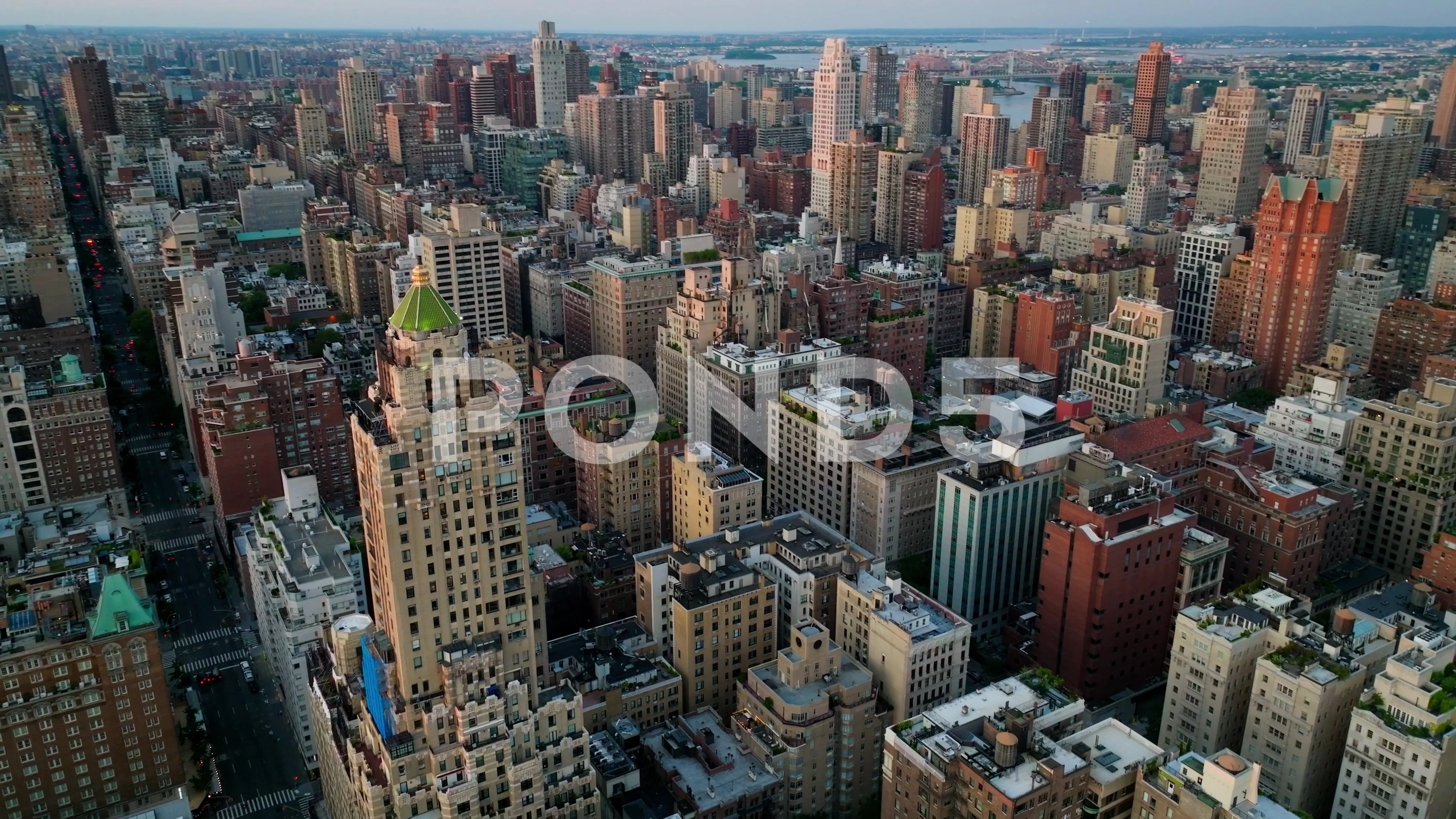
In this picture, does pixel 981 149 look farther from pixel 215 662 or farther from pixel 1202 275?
pixel 215 662

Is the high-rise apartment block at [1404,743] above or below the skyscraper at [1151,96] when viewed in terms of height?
below

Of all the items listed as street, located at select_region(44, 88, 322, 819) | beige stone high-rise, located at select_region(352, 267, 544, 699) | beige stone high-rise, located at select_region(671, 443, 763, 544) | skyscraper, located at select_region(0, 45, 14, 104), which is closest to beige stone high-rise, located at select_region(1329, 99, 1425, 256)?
beige stone high-rise, located at select_region(671, 443, 763, 544)

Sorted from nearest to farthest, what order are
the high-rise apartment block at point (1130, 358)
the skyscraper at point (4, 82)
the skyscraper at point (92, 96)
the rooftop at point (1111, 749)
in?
1. the rooftop at point (1111, 749)
2. the high-rise apartment block at point (1130, 358)
3. the skyscraper at point (92, 96)
4. the skyscraper at point (4, 82)

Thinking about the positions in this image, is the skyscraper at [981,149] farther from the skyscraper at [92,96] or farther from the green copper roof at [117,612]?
the green copper roof at [117,612]

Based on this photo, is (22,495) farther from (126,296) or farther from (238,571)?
(126,296)

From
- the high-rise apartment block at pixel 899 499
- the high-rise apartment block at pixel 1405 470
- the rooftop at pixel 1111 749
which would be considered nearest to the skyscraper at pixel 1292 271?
the high-rise apartment block at pixel 1405 470
